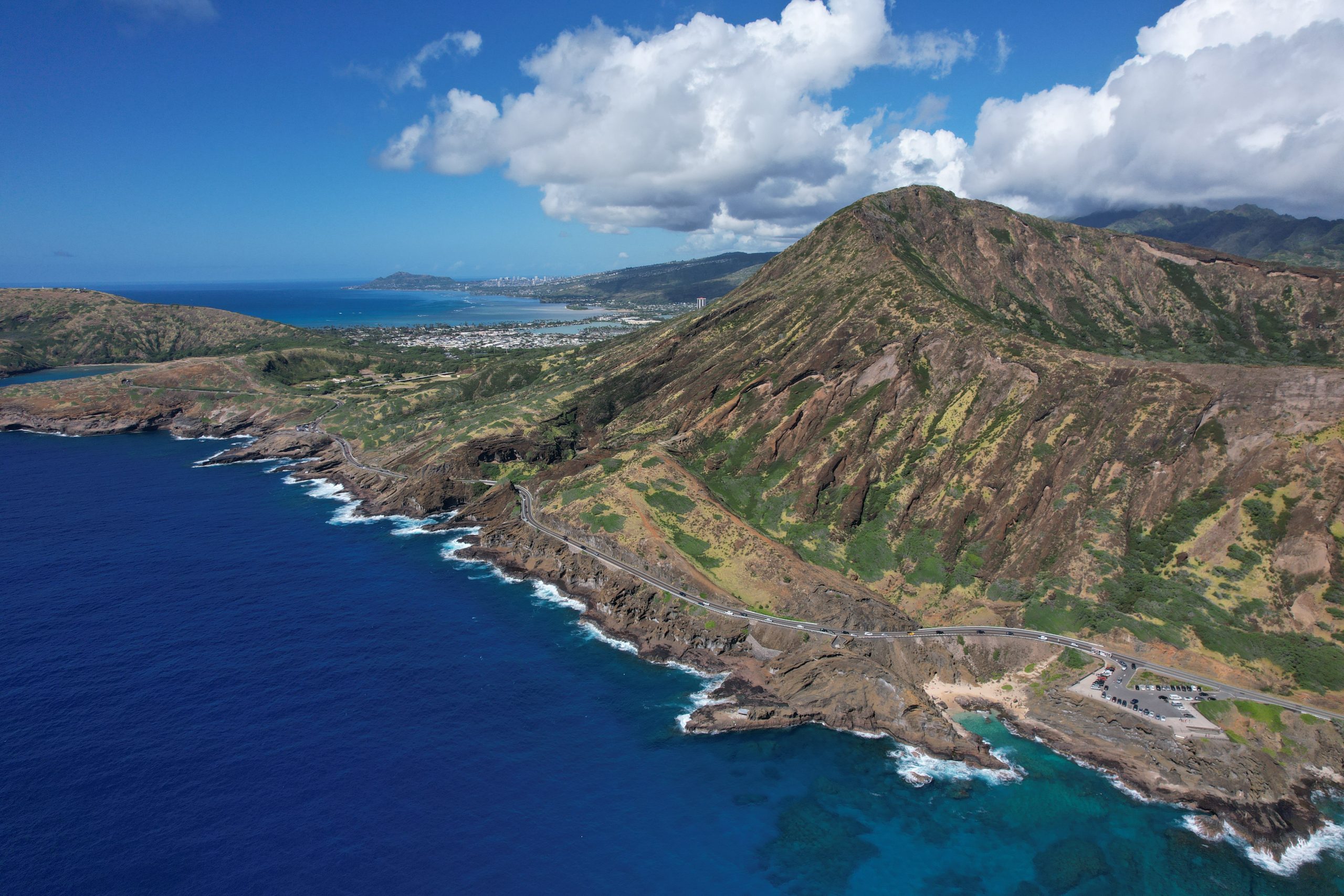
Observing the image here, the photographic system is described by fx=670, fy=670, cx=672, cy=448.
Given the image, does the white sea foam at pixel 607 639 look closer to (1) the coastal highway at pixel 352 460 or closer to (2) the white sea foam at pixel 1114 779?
(2) the white sea foam at pixel 1114 779

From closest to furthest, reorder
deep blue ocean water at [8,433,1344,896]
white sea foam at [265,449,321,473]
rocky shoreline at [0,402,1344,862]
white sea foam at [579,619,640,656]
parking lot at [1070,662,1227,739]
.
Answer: deep blue ocean water at [8,433,1344,896] < rocky shoreline at [0,402,1344,862] < parking lot at [1070,662,1227,739] < white sea foam at [579,619,640,656] < white sea foam at [265,449,321,473]

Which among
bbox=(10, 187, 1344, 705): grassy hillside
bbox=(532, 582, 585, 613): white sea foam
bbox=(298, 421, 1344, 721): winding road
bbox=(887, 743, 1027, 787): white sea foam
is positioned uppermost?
bbox=(10, 187, 1344, 705): grassy hillside

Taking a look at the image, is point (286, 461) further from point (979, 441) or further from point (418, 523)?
point (979, 441)

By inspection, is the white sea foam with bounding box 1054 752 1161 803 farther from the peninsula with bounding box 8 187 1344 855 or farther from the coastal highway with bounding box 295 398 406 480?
the coastal highway with bounding box 295 398 406 480

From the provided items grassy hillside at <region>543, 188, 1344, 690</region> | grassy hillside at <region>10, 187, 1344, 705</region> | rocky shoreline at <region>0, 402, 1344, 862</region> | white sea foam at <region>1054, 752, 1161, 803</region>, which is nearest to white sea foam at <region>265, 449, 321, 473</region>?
grassy hillside at <region>10, 187, 1344, 705</region>

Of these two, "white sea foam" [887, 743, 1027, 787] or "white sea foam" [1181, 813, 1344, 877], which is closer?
"white sea foam" [1181, 813, 1344, 877]

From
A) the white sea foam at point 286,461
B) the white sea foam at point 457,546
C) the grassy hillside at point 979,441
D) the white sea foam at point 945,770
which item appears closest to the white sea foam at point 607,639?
the grassy hillside at point 979,441

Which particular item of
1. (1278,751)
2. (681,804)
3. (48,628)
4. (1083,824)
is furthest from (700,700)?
(48,628)
